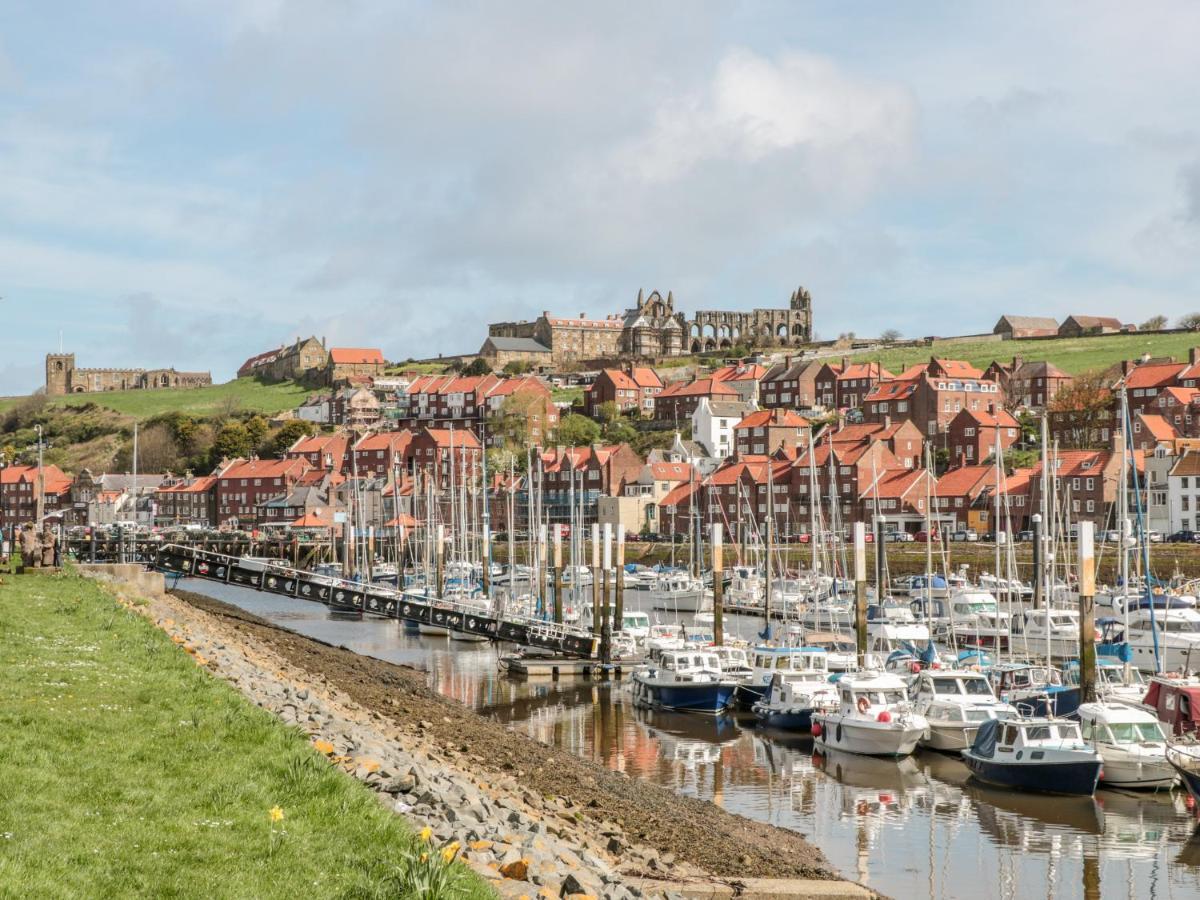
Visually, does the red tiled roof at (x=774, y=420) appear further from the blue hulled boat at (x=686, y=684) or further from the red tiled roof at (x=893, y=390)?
the blue hulled boat at (x=686, y=684)

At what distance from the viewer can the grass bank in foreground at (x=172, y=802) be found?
11.6 meters

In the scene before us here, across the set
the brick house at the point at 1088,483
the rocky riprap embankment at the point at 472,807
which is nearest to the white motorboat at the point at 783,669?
the rocky riprap embankment at the point at 472,807

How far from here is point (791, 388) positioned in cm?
16700

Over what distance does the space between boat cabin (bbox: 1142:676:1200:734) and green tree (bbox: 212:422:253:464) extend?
165175mm

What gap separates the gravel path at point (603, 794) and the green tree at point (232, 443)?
15640 cm

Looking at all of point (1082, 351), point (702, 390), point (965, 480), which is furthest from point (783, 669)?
point (1082, 351)

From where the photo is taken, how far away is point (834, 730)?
126ft

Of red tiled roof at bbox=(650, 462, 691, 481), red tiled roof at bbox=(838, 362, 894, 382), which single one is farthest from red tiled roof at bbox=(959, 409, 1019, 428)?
red tiled roof at bbox=(838, 362, 894, 382)

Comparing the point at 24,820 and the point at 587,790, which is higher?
the point at 24,820

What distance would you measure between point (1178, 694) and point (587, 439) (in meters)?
134

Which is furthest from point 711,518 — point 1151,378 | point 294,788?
point 294,788

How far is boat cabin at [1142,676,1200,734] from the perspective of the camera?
34.4 metres

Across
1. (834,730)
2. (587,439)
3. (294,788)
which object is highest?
(587,439)

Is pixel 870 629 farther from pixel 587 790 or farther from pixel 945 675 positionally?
pixel 587 790
